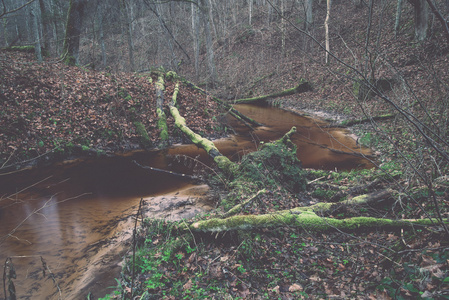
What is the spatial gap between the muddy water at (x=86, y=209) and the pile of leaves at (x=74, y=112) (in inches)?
33.8

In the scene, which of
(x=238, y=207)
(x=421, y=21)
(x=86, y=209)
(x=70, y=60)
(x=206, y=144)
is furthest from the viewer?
(x=421, y=21)

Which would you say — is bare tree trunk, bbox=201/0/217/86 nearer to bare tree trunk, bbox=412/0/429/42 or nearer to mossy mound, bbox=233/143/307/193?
bare tree trunk, bbox=412/0/429/42

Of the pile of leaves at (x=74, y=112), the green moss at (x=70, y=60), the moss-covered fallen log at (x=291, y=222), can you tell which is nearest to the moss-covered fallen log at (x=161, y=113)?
the pile of leaves at (x=74, y=112)

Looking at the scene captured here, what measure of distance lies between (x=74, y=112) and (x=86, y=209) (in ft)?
16.7

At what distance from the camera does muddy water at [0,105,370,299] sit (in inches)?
146

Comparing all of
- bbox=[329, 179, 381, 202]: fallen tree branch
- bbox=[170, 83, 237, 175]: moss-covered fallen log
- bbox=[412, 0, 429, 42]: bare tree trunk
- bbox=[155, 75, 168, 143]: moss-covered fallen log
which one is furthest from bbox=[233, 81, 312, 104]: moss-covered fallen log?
bbox=[329, 179, 381, 202]: fallen tree branch

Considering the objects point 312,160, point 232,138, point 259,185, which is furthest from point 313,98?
point 259,185

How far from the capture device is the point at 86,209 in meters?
5.75

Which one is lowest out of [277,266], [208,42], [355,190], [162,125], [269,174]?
[277,266]

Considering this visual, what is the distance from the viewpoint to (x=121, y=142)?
31.1ft

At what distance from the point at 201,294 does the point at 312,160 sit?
260 inches

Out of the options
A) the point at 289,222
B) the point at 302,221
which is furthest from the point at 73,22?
the point at 302,221

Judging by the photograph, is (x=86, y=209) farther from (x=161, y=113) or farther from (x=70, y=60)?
(x=70, y=60)

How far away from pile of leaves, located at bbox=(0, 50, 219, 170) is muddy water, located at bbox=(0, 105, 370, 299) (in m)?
0.86
